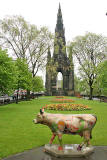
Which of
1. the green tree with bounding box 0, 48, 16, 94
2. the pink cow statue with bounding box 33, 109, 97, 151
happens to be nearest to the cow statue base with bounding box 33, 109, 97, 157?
the pink cow statue with bounding box 33, 109, 97, 151

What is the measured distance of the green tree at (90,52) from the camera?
40906mm

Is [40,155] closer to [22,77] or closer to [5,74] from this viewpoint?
[5,74]

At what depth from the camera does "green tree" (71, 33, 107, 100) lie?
40.9 metres

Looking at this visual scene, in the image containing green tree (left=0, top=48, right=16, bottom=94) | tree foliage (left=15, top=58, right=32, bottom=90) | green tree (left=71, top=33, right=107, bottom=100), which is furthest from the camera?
green tree (left=71, top=33, right=107, bottom=100)

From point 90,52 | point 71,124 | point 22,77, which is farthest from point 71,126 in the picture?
point 90,52

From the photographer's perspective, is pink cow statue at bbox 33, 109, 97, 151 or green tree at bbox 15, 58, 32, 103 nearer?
pink cow statue at bbox 33, 109, 97, 151

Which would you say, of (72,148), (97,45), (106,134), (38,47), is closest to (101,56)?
(97,45)

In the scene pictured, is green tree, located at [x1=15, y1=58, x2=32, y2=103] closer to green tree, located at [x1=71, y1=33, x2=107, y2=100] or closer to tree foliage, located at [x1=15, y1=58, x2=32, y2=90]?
tree foliage, located at [x1=15, y1=58, x2=32, y2=90]

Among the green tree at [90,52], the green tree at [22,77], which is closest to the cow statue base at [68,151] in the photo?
the green tree at [22,77]

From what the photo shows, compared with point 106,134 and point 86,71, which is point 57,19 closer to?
point 86,71

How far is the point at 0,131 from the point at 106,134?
19.6ft

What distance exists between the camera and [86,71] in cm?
4103

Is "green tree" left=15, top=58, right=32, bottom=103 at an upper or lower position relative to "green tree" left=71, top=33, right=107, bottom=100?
lower

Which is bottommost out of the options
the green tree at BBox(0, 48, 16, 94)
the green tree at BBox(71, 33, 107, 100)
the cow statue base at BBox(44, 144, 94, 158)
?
the cow statue base at BBox(44, 144, 94, 158)
